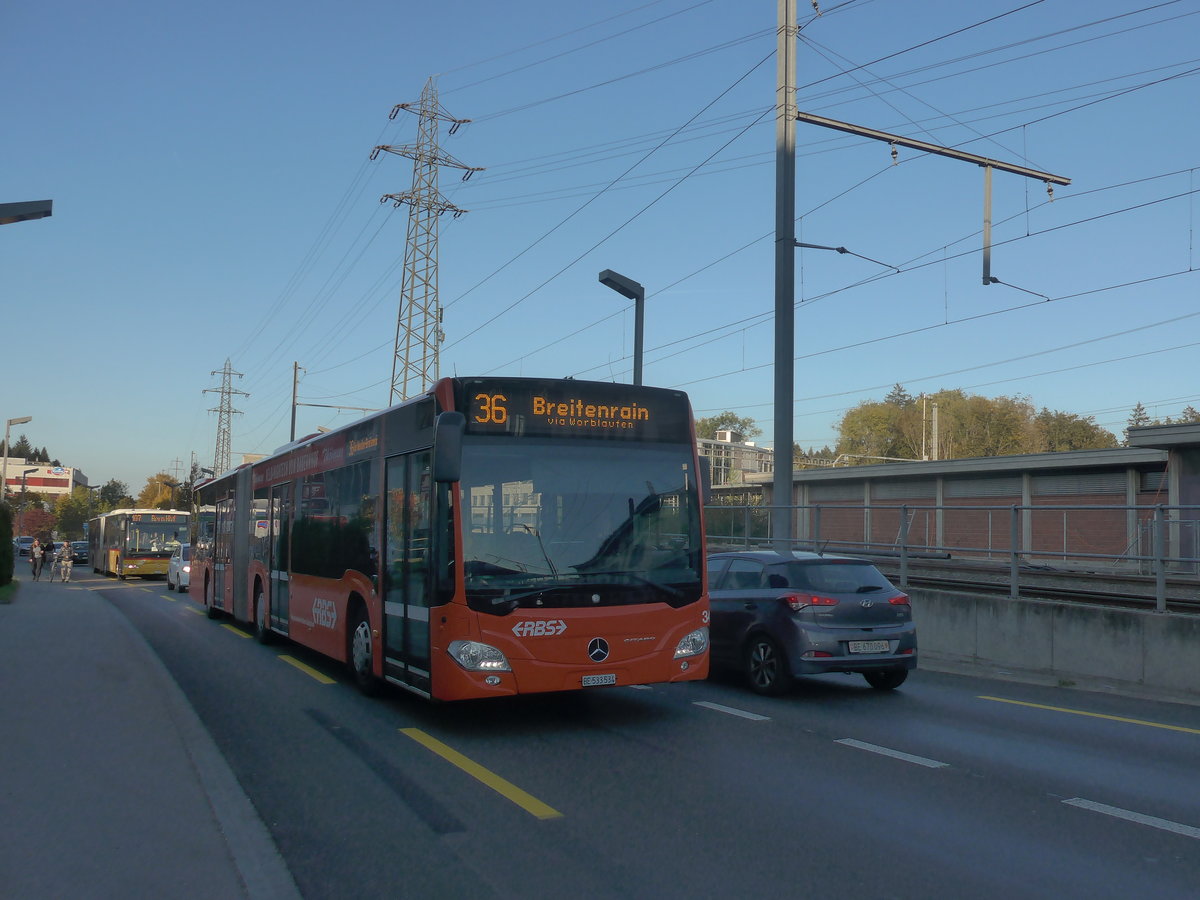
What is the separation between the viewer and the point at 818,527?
19156 mm

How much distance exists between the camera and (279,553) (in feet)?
49.0

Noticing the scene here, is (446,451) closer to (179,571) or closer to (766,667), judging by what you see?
(766,667)

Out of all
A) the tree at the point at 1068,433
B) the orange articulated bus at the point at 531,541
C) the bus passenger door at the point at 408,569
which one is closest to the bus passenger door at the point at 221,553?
the orange articulated bus at the point at 531,541

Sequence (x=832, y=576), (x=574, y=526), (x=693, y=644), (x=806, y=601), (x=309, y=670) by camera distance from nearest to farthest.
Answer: (x=574, y=526) → (x=693, y=644) → (x=806, y=601) → (x=832, y=576) → (x=309, y=670)

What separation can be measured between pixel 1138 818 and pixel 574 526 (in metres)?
4.60

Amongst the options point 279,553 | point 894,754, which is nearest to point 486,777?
point 894,754

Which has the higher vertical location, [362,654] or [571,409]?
[571,409]

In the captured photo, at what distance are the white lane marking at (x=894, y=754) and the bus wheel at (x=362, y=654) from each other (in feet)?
15.4

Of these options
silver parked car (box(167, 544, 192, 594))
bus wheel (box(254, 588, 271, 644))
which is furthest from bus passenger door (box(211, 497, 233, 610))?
silver parked car (box(167, 544, 192, 594))

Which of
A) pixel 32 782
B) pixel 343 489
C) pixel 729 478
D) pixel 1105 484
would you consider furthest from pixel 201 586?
pixel 729 478

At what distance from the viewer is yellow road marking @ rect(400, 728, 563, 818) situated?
6434 mm

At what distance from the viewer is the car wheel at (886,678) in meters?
11.6

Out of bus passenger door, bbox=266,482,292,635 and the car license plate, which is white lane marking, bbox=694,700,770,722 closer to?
the car license plate

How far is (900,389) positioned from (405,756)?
103m
